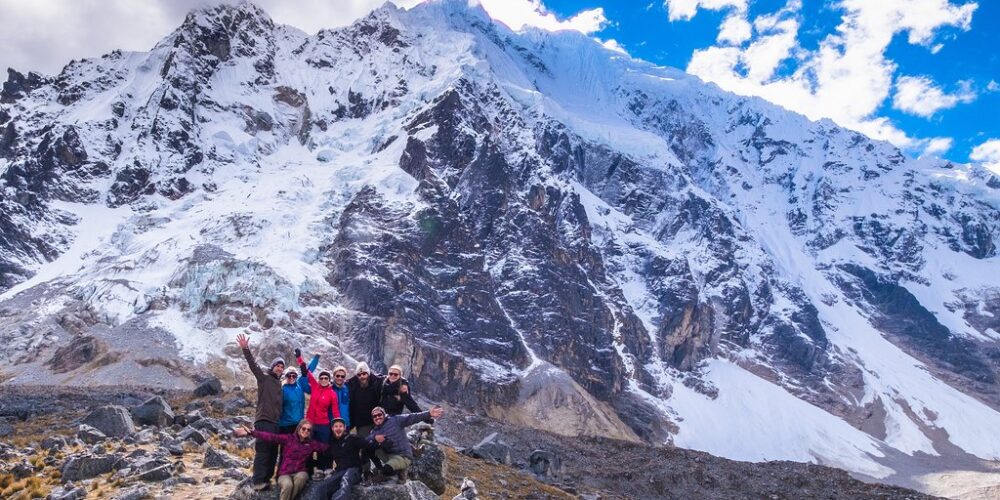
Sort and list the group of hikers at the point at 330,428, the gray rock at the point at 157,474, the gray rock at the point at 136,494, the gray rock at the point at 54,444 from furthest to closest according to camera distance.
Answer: the gray rock at the point at 54,444
the gray rock at the point at 157,474
the gray rock at the point at 136,494
the group of hikers at the point at 330,428

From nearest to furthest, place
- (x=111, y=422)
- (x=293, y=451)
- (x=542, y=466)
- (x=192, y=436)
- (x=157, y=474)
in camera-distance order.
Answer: (x=293, y=451) → (x=157, y=474) → (x=192, y=436) → (x=111, y=422) → (x=542, y=466)

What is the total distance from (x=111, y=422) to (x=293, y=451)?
14.1 meters

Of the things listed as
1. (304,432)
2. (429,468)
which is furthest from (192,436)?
(304,432)

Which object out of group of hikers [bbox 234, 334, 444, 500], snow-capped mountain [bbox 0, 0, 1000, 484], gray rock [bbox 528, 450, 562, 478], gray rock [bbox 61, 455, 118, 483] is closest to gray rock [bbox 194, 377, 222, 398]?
gray rock [bbox 528, 450, 562, 478]

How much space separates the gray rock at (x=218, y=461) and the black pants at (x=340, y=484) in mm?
7530

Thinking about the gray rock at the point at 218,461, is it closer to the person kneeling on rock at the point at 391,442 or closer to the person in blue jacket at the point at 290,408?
the person in blue jacket at the point at 290,408

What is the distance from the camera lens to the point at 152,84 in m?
192

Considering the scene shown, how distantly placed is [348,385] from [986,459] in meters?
229

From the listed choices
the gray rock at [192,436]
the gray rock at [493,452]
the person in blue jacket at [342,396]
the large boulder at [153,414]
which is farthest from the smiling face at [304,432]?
the gray rock at [493,452]

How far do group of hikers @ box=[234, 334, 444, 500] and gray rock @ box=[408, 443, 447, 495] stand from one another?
1572 millimetres

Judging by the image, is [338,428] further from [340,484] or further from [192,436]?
[192,436]

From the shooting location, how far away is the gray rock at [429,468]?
17.2 metres

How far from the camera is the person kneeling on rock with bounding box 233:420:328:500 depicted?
1434 cm

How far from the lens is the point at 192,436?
79.2 feet
